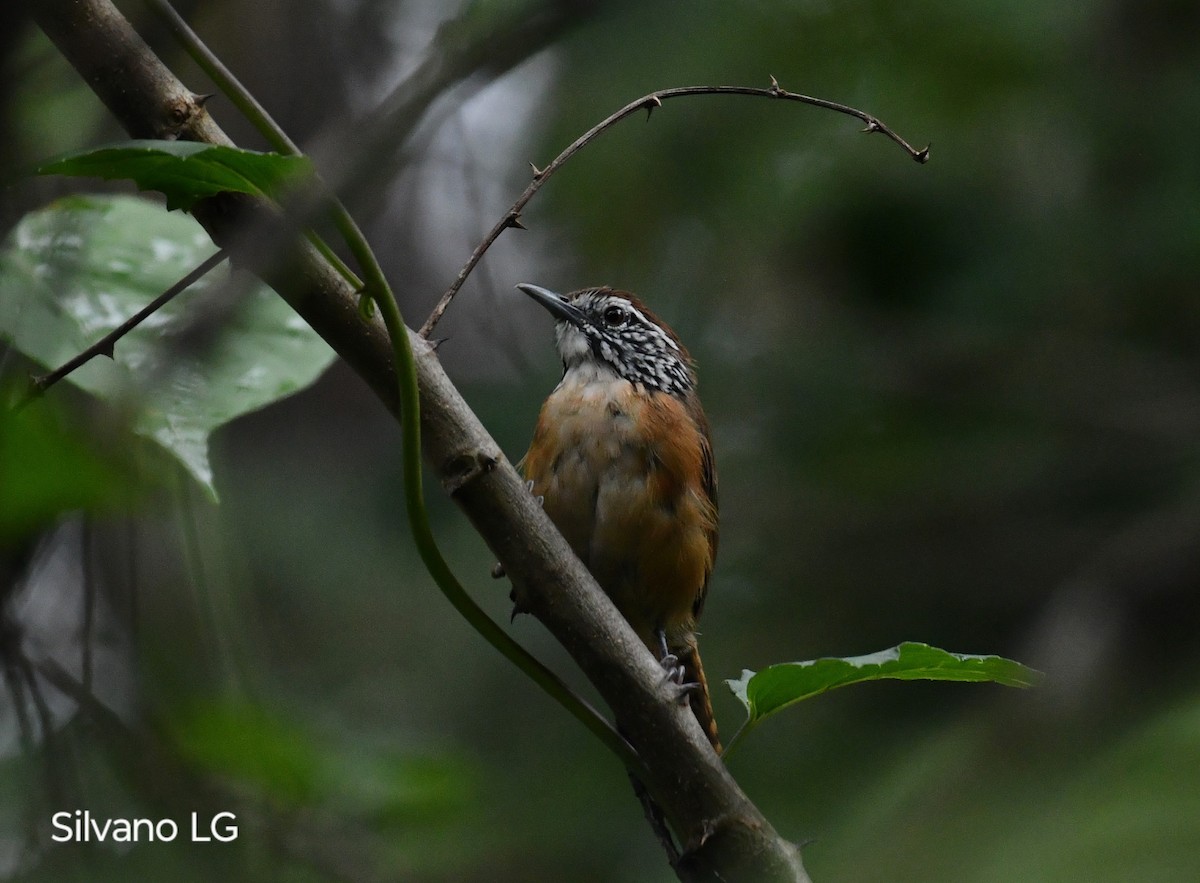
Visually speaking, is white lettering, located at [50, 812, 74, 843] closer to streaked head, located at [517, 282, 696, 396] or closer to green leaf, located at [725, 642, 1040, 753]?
green leaf, located at [725, 642, 1040, 753]

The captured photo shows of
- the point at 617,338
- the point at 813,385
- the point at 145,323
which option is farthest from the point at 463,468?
the point at 813,385

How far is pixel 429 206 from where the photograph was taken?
31.3 ft

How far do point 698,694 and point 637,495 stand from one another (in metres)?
0.83

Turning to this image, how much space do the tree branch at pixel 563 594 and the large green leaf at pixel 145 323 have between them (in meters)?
0.15

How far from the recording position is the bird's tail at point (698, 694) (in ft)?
14.9

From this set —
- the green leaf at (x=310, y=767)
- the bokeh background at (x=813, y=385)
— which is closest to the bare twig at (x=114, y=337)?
the green leaf at (x=310, y=767)

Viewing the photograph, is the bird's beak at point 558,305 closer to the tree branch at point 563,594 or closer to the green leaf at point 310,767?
the green leaf at point 310,767

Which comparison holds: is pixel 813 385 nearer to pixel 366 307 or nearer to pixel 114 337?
pixel 366 307

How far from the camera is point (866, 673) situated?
250 centimetres

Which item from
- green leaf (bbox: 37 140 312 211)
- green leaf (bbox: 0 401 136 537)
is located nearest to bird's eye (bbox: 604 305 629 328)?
green leaf (bbox: 37 140 312 211)

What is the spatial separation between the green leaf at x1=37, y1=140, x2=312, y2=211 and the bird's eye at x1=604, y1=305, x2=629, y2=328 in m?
3.31

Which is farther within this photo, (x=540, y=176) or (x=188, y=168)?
(x=540, y=176)

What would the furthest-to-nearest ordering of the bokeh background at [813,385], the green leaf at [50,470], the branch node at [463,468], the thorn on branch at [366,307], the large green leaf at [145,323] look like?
the bokeh background at [813,385] → the branch node at [463,468] → the thorn on branch at [366,307] → the large green leaf at [145,323] → the green leaf at [50,470]

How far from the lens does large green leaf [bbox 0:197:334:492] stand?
1.80 m
